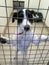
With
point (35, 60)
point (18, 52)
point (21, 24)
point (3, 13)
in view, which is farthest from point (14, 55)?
point (3, 13)

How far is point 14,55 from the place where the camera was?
1438 mm

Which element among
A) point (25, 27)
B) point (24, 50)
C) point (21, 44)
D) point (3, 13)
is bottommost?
point (24, 50)

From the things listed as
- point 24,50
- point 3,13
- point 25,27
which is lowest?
point 24,50

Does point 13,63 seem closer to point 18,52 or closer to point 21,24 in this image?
point 18,52

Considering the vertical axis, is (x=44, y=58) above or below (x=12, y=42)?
below

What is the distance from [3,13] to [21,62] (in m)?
0.63

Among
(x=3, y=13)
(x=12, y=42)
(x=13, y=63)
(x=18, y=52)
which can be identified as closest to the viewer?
(x=12, y=42)

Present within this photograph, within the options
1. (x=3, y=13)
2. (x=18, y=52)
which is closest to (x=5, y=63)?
(x=18, y=52)

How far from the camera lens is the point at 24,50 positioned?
1.40m

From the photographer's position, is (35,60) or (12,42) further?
(35,60)

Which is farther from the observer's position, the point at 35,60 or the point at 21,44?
the point at 35,60

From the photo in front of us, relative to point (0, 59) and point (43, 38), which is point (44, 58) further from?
point (0, 59)

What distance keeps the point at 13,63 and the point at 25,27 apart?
14.9 inches

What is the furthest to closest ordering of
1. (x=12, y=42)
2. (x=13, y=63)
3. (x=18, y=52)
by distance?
(x=18, y=52) < (x=13, y=63) < (x=12, y=42)
